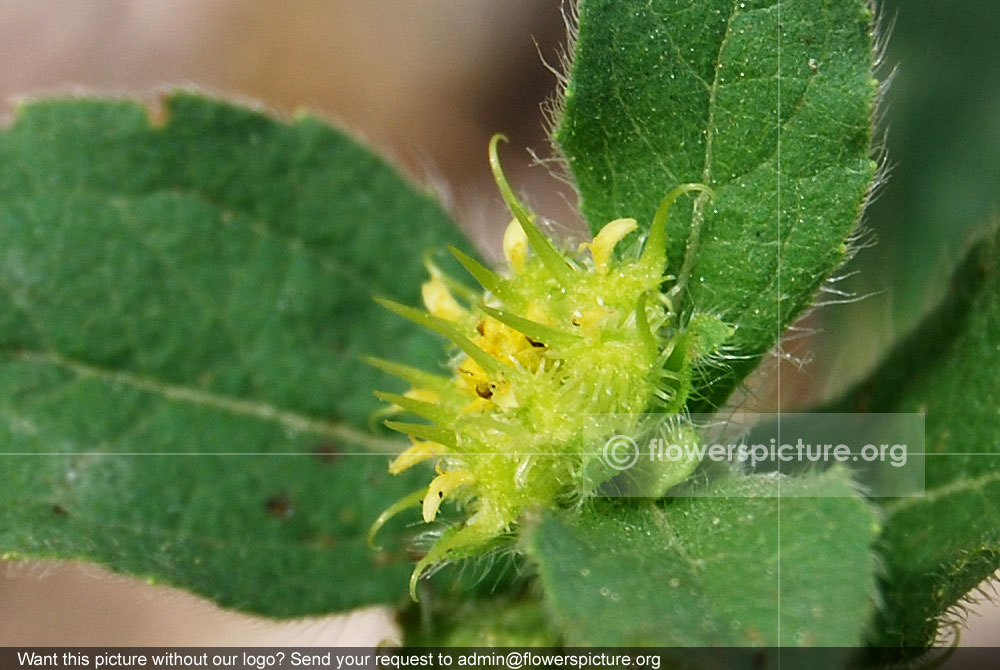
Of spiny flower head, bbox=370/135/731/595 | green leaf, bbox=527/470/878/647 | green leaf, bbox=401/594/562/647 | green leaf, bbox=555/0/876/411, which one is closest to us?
green leaf, bbox=527/470/878/647

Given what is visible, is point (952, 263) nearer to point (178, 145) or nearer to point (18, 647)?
point (178, 145)

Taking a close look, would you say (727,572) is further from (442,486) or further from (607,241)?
(607,241)

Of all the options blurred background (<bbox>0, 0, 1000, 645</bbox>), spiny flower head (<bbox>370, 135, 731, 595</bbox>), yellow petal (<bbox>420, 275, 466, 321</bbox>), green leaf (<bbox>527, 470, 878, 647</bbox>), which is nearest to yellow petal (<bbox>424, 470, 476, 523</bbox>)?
spiny flower head (<bbox>370, 135, 731, 595</bbox>)

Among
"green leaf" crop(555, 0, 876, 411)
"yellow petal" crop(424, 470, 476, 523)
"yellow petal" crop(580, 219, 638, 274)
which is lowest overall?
"yellow petal" crop(424, 470, 476, 523)

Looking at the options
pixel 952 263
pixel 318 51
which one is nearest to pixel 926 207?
pixel 952 263

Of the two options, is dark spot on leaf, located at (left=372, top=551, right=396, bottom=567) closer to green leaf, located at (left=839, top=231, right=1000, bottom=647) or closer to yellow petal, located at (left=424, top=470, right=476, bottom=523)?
yellow petal, located at (left=424, top=470, right=476, bottom=523)

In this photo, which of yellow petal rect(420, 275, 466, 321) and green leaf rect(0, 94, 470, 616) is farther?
green leaf rect(0, 94, 470, 616)

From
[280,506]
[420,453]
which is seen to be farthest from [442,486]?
[280,506]
